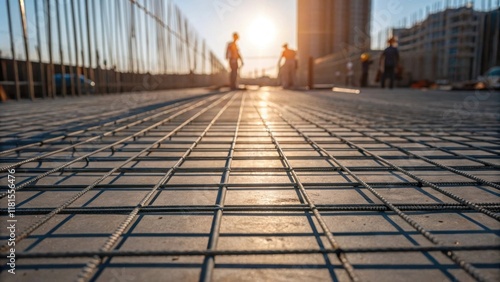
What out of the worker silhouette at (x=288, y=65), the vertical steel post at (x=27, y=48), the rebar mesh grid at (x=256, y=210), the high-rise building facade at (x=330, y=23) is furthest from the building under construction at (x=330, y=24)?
the rebar mesh grid at (x=256, y=210)

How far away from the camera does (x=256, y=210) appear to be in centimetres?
131

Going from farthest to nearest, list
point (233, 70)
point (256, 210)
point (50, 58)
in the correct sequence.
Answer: point (233, 70)
point (50, 58)
point (256, 210)

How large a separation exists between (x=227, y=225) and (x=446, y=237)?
2.28 feet

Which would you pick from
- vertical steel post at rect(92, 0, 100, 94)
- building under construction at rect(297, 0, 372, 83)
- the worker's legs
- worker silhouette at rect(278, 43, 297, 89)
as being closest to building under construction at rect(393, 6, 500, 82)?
worker silhouette at rect(278, 43, 297, 89)

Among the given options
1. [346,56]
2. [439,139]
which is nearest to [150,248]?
[439,139]

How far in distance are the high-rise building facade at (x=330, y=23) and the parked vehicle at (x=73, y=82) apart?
32.4 m

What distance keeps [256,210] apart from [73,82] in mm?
9942

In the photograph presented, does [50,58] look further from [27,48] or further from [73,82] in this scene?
[73,82]

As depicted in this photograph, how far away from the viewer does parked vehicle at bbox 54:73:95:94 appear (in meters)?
9.43

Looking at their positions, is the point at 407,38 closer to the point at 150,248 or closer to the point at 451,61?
the point at 451,61

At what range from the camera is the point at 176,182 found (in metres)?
1.71

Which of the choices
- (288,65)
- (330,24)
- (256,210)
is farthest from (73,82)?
(330,24)

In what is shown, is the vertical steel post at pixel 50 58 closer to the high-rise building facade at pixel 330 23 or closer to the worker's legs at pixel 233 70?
the worker's legs at pixel 233 70

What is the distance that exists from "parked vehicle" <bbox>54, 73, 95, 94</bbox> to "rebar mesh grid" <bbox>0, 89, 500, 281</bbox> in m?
7.60
